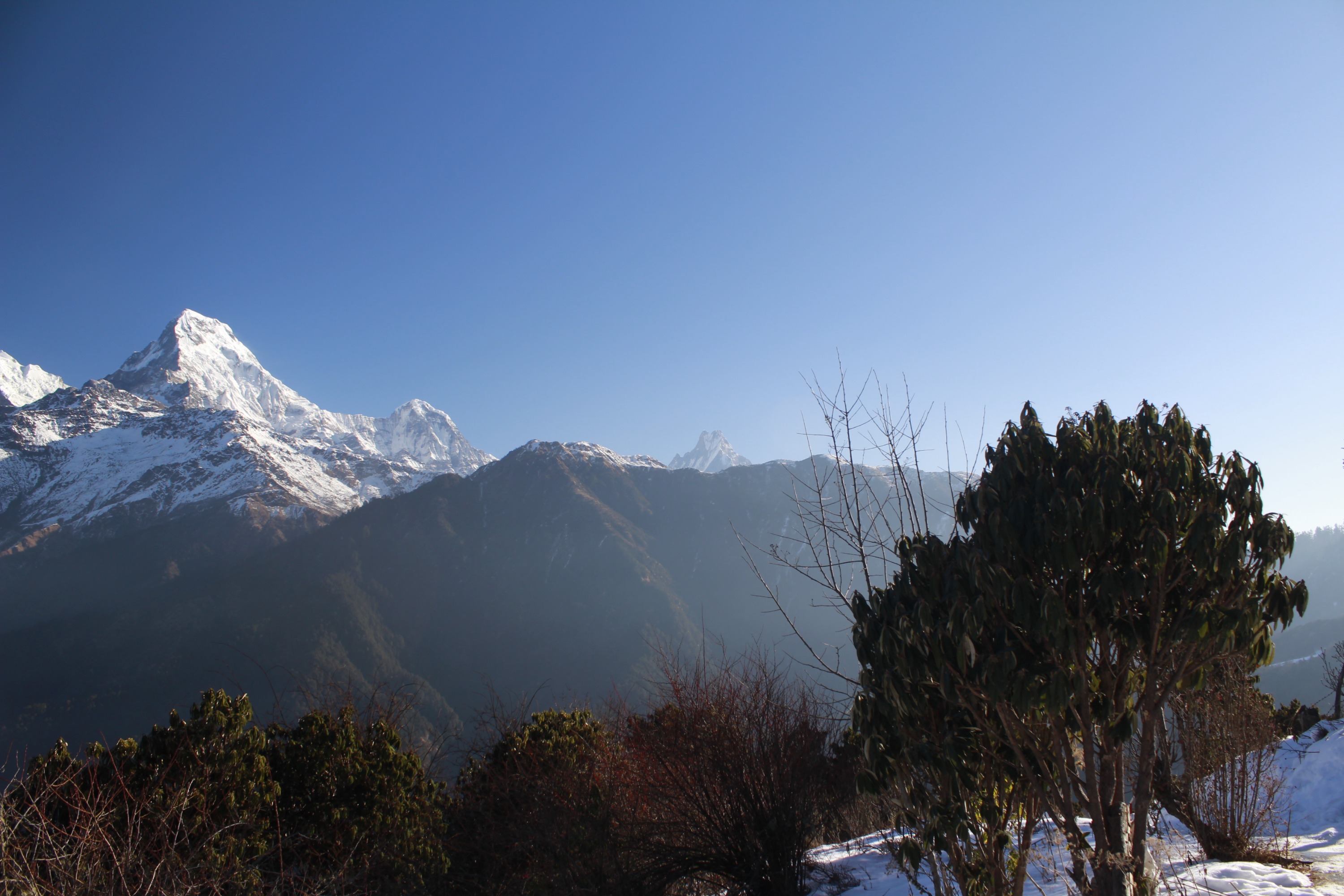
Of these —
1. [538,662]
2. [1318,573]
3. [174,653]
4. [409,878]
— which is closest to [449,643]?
[538,662]

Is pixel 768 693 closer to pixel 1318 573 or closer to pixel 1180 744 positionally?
pixel 1180 744

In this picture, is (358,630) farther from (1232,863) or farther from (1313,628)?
(1313,628)

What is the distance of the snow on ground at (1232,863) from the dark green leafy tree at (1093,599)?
0.84m

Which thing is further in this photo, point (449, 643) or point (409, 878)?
point (449, 643)

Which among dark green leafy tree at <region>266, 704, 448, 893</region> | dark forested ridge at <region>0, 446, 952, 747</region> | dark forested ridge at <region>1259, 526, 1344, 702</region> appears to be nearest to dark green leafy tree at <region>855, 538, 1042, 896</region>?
dark green leafy tree at <region>266, 704, 448, 893</region>

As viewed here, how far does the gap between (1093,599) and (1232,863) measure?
5.95 m

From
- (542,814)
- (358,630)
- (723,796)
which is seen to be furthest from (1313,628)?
(358,630)

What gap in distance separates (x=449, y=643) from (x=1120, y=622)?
187m

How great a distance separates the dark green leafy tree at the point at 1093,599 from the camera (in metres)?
3.92

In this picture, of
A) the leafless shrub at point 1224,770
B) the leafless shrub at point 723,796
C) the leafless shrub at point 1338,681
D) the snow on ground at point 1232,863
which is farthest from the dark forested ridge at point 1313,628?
the leafless shrub at point 723,796

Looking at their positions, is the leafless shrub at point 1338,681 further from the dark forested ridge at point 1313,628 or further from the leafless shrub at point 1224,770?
the leafless shrub at point 1224,770

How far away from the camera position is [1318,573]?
162 metres

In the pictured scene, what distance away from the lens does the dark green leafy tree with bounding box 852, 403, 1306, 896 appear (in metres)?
3.92

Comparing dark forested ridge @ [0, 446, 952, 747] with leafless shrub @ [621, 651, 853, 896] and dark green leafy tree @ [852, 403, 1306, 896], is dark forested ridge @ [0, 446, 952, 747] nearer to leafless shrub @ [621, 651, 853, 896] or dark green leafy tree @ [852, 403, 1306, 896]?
leafless shrub @ [621, 651, 853, 896]
